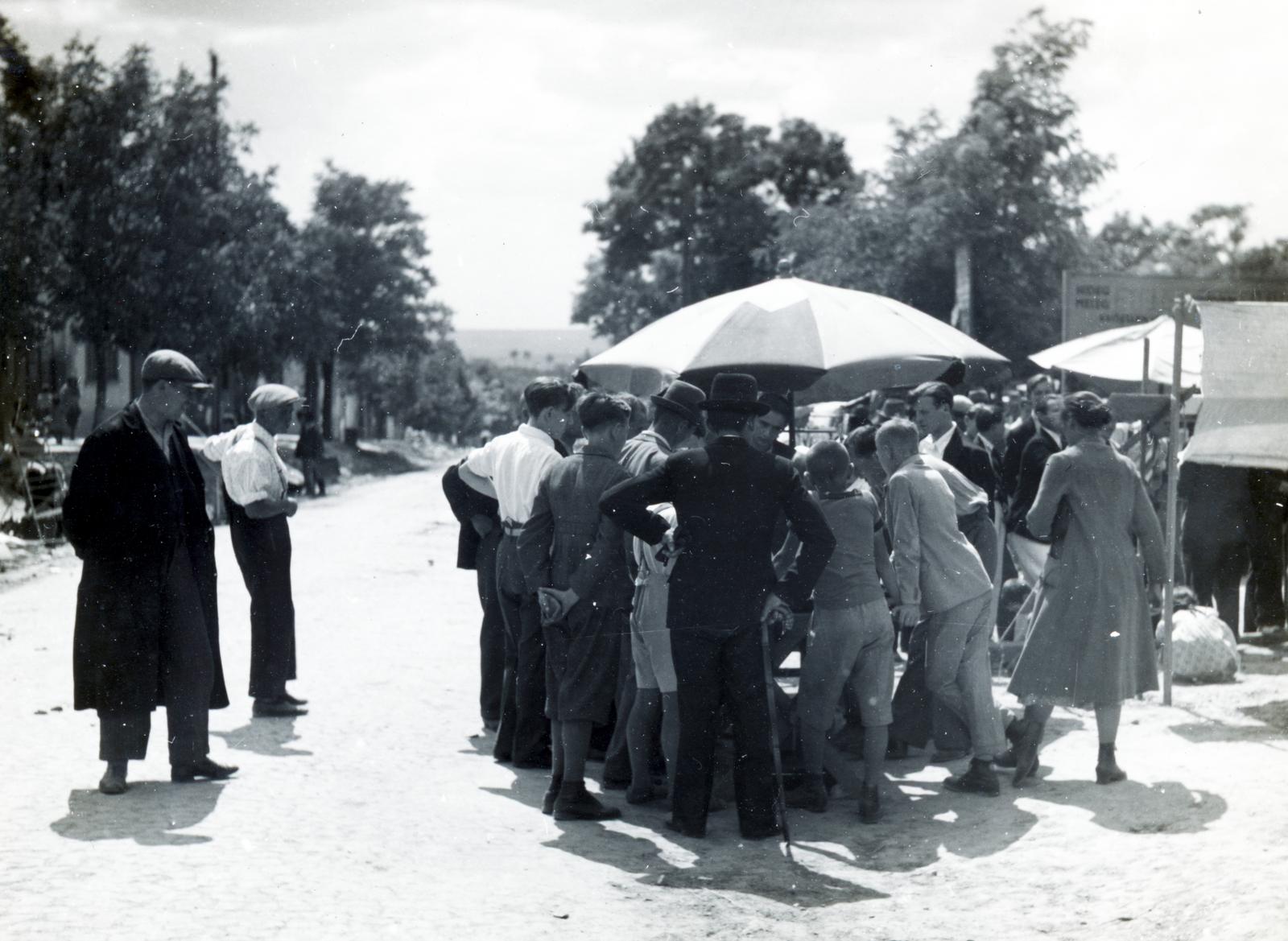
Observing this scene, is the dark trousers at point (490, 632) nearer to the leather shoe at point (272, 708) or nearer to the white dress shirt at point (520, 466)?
the white dress shirt at point (520, 466)

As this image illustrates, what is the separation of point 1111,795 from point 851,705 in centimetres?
148

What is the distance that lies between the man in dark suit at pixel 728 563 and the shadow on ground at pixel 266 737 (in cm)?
254

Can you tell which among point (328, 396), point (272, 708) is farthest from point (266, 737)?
point (328, 396)

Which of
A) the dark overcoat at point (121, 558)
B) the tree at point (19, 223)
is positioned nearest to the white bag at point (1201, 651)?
the dark overcoat at point (121, 558)

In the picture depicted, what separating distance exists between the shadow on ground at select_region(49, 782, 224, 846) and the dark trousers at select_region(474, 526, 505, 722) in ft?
6.00

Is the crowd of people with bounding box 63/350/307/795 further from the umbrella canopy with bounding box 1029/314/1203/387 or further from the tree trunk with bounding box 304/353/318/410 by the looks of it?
the tree trunk with bounding box 304/353/318/410

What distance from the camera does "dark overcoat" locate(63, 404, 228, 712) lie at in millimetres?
7066

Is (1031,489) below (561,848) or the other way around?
the other way around

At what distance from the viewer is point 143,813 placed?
6.67m

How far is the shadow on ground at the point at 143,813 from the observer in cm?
625

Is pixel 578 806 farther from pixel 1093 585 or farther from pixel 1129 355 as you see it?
pixel 1129 355

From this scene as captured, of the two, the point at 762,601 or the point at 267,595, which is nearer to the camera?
the point at 762,601

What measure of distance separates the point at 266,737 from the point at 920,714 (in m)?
3.52

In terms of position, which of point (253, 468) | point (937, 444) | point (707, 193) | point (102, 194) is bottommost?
point (253, 468)
